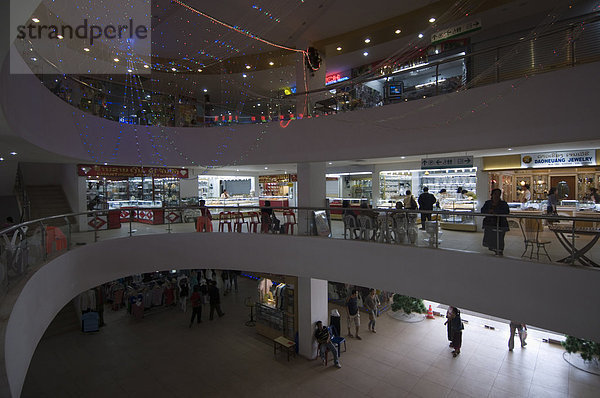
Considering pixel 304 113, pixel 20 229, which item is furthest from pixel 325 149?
pixel 20 229

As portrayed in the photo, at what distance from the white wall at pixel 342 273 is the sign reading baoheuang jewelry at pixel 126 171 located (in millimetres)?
4785

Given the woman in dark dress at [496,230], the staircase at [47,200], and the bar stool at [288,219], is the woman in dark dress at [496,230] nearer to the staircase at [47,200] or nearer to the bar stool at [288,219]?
the bar stool at [288,219]

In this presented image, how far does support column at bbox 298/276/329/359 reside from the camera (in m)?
9.70

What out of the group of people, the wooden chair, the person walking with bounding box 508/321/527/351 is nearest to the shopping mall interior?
the wooden chair

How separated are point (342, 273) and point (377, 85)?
15.9 feet

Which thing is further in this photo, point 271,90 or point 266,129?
point 271,90

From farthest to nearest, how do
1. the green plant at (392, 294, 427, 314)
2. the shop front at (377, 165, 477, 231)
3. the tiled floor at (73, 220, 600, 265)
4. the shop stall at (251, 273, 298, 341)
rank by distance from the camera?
the green plant at (392, 294, 427, 314) < the shop front at (377, 165, 477, 231) < the shop stall at (251, 273, 298, 341) < the tiled floor at (73, 220, 600, 265)

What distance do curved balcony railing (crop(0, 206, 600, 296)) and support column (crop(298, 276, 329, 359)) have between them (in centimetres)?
202

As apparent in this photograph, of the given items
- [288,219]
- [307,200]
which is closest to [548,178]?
[307,200]

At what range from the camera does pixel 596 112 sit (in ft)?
16.8

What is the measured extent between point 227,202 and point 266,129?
9304mm

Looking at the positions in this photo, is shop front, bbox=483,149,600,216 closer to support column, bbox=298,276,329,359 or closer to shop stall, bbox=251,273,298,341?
support column, bbox=298,276,329,359

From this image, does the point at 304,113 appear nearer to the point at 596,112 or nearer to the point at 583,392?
the point at 596,112

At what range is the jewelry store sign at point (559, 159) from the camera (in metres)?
8.93
